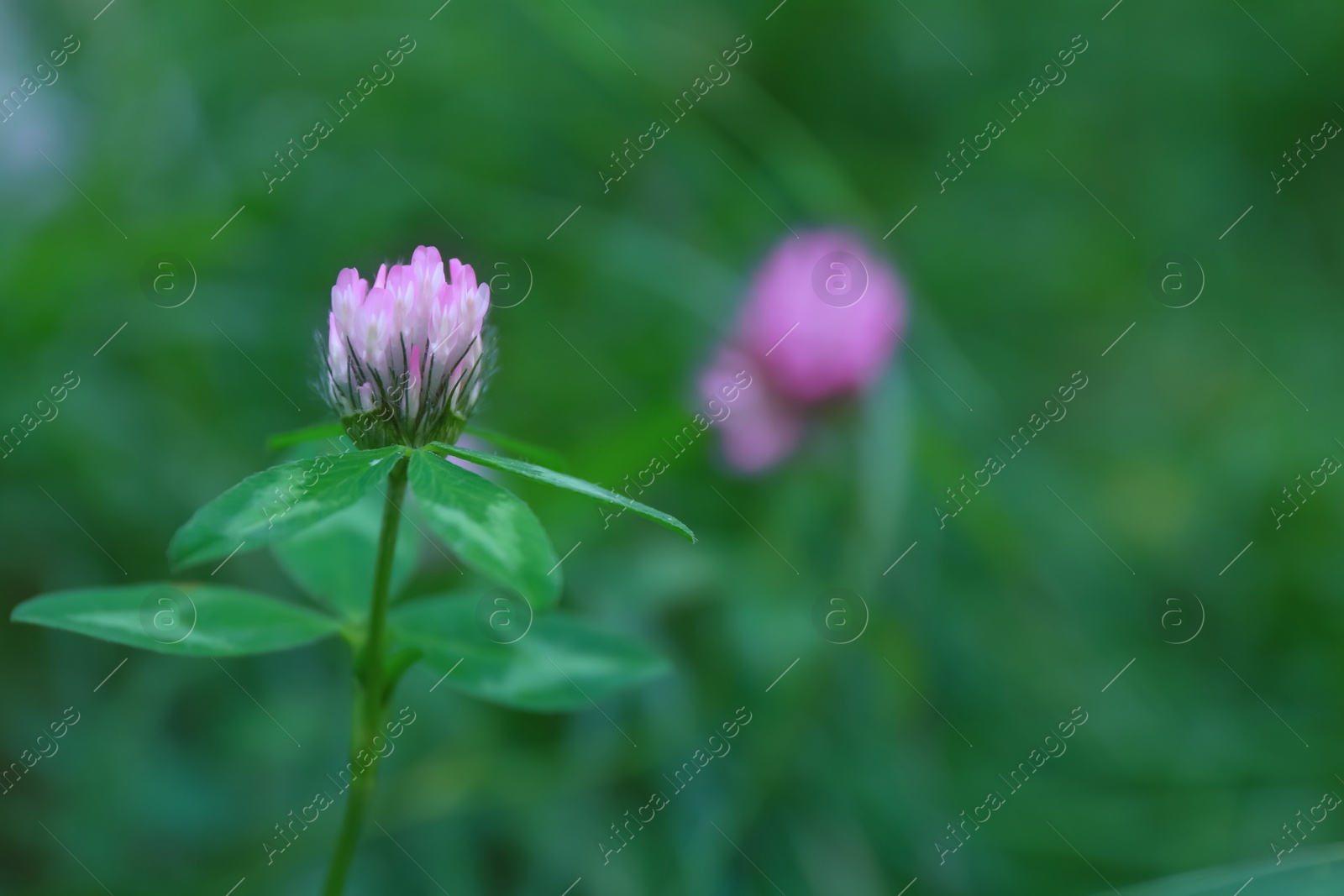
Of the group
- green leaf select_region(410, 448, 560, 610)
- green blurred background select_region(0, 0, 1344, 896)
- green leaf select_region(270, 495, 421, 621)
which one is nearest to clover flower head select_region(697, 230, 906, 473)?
green blurred background select_region(0, 0, 1344, 896)

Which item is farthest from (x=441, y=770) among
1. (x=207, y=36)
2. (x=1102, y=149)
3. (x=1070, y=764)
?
(x=1102, y=149)

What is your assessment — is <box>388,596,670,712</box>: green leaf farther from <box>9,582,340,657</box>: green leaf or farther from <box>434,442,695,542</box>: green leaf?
<box>434,442,695,542</box>: green leaf

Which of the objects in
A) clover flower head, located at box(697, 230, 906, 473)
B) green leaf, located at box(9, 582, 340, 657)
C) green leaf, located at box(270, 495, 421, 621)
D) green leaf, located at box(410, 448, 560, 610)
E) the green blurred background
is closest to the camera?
green leaf, located at box(410, 448, 560, 610)

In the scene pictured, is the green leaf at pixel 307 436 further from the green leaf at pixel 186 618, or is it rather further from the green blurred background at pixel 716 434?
the green blurred background at pixel 716 434

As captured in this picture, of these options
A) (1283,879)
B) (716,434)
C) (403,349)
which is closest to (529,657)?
(403,349)

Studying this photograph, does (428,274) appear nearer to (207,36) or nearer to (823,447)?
(823,447)

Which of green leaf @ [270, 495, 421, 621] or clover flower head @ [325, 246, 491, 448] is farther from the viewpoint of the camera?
green leaf @ [270, 495, 421, 621]
